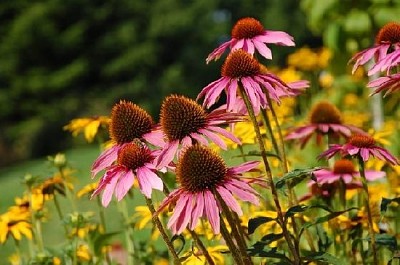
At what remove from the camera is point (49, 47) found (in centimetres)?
1231

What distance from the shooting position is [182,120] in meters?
0.93

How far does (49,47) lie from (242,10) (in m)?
6.44

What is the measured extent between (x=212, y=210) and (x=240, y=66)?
0.24 metres

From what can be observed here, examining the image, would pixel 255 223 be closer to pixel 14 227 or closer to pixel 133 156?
pixel 133 156

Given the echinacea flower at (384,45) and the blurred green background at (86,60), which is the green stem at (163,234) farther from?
the blurred green background at (86,60)

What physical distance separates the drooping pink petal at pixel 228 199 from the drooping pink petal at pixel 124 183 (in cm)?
11

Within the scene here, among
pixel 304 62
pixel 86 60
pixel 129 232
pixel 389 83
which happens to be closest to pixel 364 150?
pixel 389 83

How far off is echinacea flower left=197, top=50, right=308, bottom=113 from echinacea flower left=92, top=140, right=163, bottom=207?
4.2 inches

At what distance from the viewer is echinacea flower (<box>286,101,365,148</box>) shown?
1.42 metres

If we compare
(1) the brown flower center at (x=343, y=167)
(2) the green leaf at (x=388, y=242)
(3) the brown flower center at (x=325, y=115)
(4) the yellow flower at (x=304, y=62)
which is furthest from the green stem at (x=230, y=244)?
(4) the yellow flower at (x=304, y=62)

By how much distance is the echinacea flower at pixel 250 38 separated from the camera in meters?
1.10

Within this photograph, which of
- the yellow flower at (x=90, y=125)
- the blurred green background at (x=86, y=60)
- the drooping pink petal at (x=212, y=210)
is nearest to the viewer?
the drooping pink petal at (x=212, y=210)

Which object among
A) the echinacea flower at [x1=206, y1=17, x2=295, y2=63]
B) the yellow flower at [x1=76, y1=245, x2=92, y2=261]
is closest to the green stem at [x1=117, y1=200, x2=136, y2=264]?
the yellow flower at [x1=76, y1=245, x2=92, y2=261]

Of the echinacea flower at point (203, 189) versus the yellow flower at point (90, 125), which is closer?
the echinacea flower at point (203, 189)
